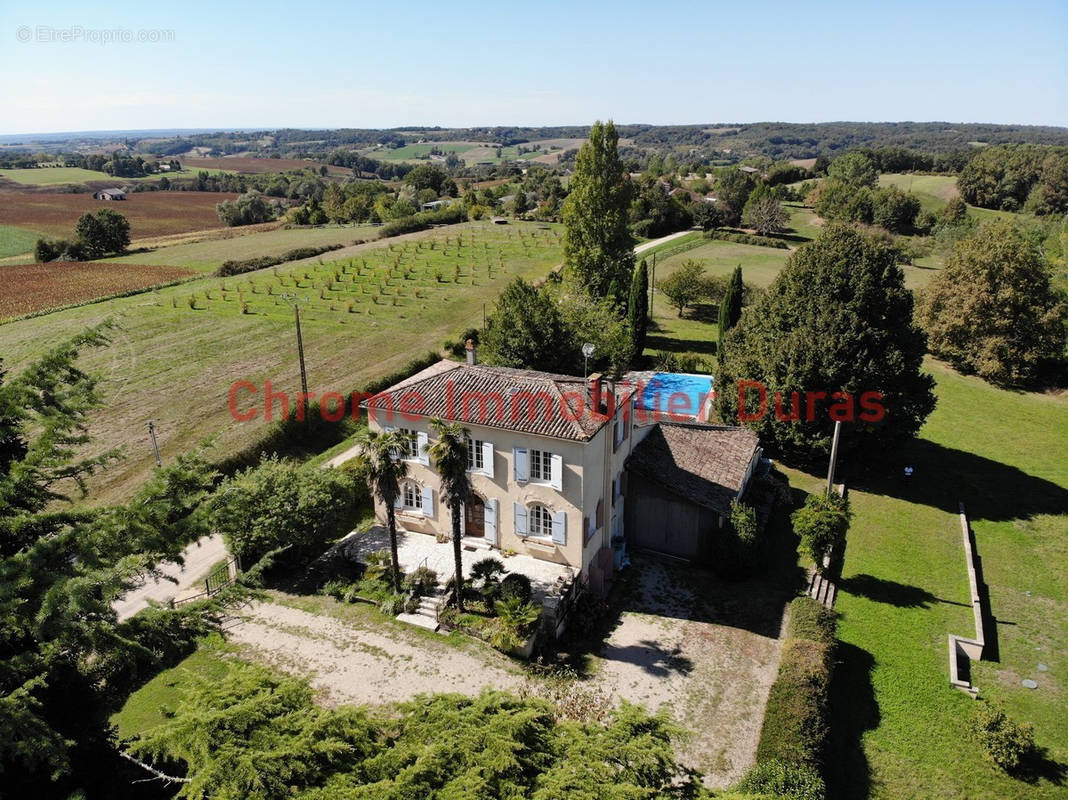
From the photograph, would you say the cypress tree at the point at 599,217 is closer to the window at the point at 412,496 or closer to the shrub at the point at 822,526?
the shrub at the point at 822,526

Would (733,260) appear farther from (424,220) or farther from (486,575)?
(486,575)

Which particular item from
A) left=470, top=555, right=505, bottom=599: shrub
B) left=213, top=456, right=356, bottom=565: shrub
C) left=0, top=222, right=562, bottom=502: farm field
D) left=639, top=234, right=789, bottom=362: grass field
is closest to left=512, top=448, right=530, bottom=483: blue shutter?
left=470, top=555, right=505, bottom=599: shrub

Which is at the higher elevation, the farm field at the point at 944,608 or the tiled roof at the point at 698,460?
the tiled roof at the point at 698,460

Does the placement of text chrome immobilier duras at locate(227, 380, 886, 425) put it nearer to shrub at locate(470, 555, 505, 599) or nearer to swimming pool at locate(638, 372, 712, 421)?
swimming pool at locate(638, 372, 712, 421)

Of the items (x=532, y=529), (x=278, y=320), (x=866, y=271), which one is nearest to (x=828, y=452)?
(x=866, y=271)

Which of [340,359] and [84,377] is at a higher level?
[84,377]

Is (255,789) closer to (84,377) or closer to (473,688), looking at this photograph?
(84,377)

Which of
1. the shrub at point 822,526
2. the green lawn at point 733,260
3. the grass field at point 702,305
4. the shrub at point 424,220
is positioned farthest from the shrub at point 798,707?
the shrub at point 424,220
